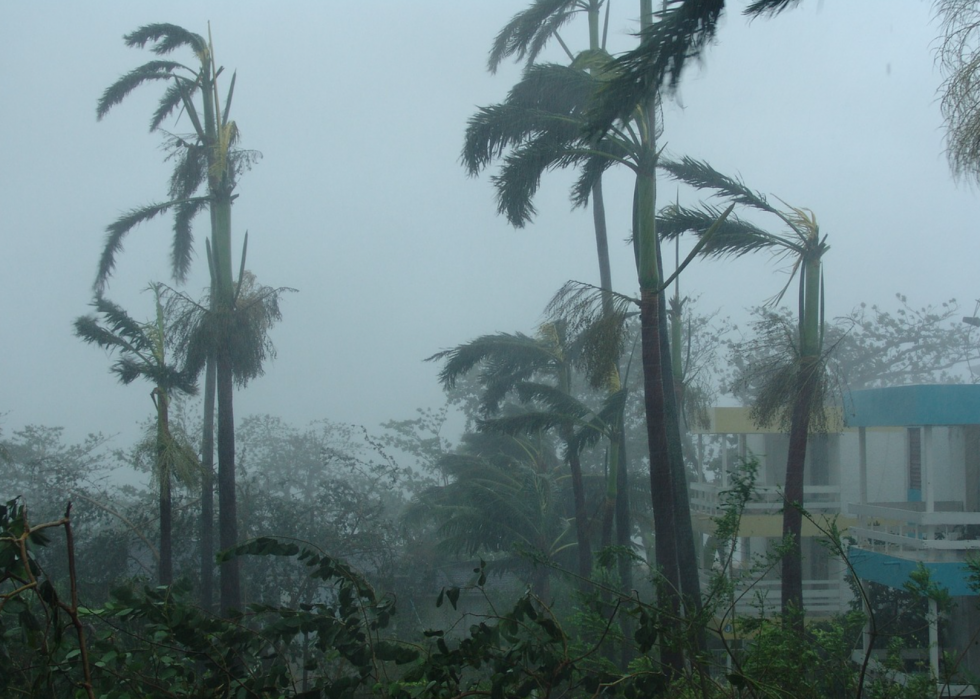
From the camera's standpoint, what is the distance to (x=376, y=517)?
54.0 feet

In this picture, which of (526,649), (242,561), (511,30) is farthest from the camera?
(242,561)

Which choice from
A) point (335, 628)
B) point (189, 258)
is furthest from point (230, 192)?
point (335, 628)

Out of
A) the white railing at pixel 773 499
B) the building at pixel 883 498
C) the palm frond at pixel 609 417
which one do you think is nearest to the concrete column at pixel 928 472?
the building at pixel 883 498

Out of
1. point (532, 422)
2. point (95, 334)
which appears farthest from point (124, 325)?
point (532, 422)

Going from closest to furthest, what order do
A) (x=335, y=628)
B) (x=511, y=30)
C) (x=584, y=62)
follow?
(x=335, y=628) → (x=584, y=62) → (x=511, y=30)

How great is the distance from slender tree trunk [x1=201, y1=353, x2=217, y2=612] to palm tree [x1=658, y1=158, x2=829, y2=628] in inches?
280

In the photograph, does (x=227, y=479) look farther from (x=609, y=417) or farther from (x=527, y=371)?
(x=527, y=371)

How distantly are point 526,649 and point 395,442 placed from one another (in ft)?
71.2

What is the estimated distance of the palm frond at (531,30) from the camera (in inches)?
435

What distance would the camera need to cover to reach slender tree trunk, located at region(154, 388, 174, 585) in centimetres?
1070

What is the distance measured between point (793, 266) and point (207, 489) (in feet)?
28.1

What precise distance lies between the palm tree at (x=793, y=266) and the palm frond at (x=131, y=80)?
8.18 metres

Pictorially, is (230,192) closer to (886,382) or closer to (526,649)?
(526,649)

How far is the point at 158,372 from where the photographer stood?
36.9 ft
